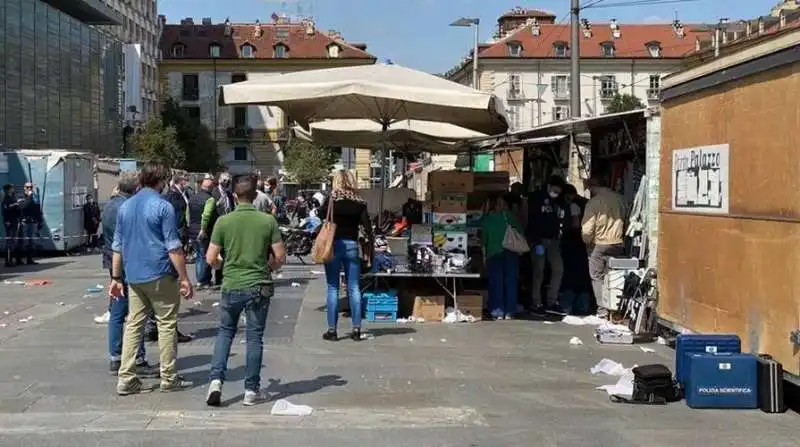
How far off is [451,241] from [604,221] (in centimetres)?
193

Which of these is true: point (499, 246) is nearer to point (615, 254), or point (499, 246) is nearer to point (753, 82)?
point (615, 254)

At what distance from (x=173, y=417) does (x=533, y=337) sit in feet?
15.7

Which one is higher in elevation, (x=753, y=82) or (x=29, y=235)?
(x=753, y=82)

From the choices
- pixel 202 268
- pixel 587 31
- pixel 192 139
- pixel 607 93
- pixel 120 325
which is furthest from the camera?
pixel 587 31

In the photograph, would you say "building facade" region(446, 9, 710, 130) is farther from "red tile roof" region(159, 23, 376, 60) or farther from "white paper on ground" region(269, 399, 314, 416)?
"white paper on ground" region(269, 399, 314, 416)

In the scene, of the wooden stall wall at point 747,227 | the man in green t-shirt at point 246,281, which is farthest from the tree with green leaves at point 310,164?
the man in green t-shirt at point 246,281

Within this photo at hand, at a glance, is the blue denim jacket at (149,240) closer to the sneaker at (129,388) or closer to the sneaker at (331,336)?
the sneaker at (129,388)

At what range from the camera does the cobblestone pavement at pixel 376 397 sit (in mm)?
6281

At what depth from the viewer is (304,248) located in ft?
68.4

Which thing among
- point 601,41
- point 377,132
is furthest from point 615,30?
point 377,132

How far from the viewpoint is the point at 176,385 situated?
757cm

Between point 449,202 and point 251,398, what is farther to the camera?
point 449,202

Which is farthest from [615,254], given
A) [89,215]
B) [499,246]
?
[89,215]

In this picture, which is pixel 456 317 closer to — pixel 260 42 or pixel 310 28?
pixel 310 28
